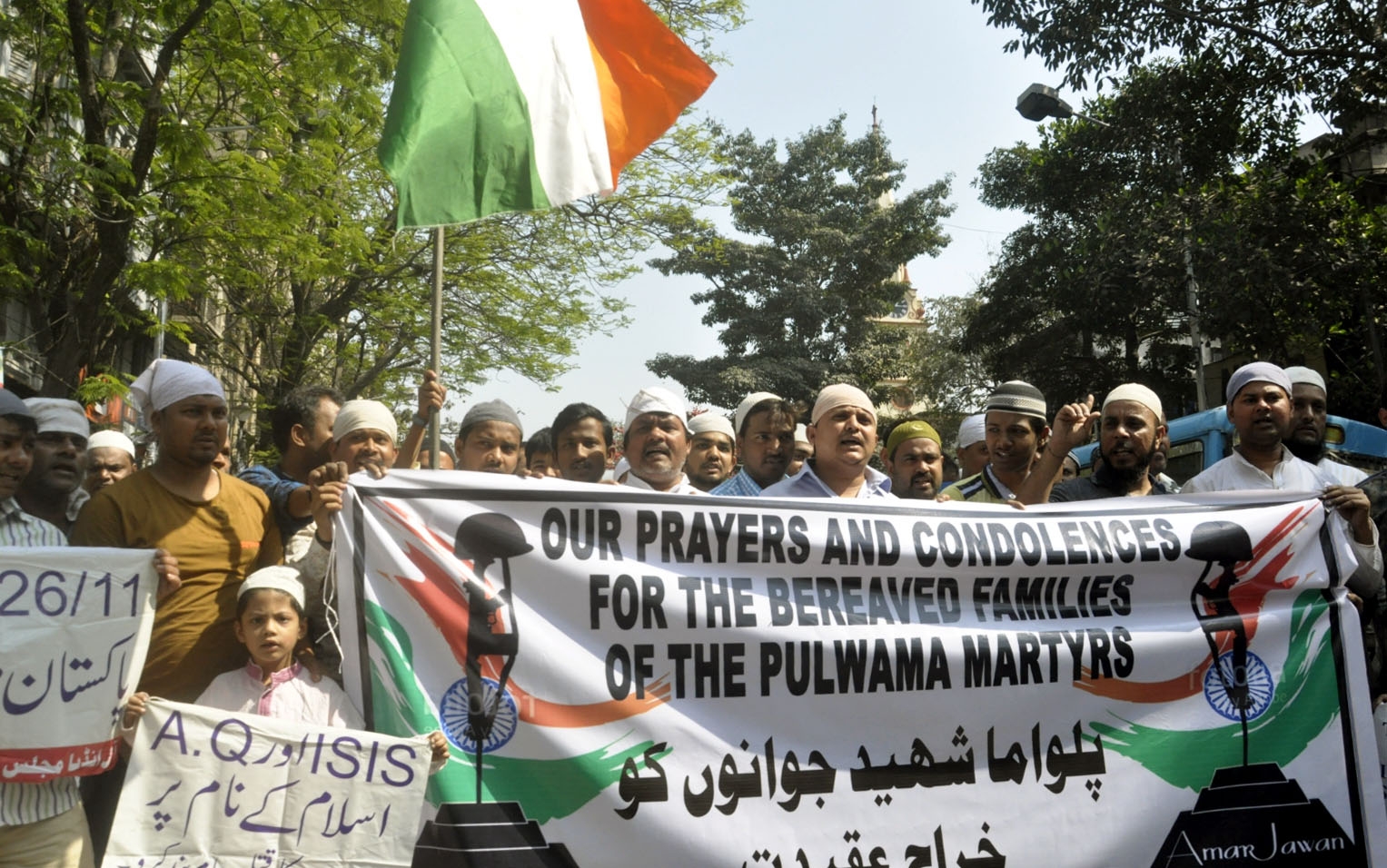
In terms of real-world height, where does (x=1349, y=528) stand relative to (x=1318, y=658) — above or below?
above

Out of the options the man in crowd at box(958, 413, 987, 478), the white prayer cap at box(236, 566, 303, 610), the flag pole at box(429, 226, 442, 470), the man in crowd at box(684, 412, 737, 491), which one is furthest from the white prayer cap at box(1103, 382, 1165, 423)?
the white prayer cap at box(236, 566, 303, 610)

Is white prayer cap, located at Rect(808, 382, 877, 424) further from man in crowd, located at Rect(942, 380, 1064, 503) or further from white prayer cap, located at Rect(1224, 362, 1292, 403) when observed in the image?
white prayer cap, located at Rect(1224, 362, 1292, 403)

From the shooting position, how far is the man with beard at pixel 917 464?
5.68 meters

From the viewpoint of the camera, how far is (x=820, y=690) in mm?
4078

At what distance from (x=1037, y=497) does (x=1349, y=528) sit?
110 cm

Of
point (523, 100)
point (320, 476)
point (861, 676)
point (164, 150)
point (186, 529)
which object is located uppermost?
point (164, 150)

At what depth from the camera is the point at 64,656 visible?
138 inches

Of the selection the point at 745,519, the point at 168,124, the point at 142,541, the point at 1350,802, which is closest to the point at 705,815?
the point at 745,519

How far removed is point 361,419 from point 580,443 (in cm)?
110

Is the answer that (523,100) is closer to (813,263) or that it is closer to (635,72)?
(635,72)

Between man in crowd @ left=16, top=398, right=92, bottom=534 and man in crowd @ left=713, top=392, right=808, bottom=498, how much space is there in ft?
8.51

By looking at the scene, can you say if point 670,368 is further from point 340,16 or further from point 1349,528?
point 1349,528

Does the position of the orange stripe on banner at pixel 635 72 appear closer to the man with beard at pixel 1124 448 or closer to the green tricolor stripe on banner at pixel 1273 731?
the man with beard at pixel 1124 448

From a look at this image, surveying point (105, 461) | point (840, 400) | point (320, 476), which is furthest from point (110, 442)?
point (840, 400)
